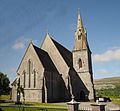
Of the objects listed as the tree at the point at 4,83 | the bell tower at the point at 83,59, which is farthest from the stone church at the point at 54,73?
the tree at the point at 4,83

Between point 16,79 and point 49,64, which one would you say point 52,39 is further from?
point 16,79

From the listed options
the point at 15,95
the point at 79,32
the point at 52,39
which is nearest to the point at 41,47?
the point at 52,39

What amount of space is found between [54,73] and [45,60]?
158 inches

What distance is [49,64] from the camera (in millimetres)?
54219

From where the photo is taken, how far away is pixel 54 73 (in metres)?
53.2

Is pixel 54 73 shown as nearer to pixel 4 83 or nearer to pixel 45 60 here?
pixel 45 60

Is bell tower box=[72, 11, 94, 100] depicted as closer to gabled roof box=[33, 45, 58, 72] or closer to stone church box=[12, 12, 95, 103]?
stone church box=[12, 12, 95, 103]

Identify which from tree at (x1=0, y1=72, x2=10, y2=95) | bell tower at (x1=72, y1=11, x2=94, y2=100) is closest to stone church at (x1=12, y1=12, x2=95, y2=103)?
bell tower at (x1=72, y1=11, x2=94, y2=100)

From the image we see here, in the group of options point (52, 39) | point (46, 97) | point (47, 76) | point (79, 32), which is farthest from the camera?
point (79, 32)

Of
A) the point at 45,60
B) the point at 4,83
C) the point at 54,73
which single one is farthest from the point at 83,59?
the point at 4,83

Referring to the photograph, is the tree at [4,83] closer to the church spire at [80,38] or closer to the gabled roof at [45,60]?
the gabled roof at [45,60]

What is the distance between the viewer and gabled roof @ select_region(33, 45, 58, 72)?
51062 millimetres

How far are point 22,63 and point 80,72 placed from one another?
682 inches

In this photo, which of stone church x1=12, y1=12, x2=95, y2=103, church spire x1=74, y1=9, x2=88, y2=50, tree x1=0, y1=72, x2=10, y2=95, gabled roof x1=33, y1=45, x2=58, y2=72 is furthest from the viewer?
church spire x1=74, y1=9, x2=88, y2=50
